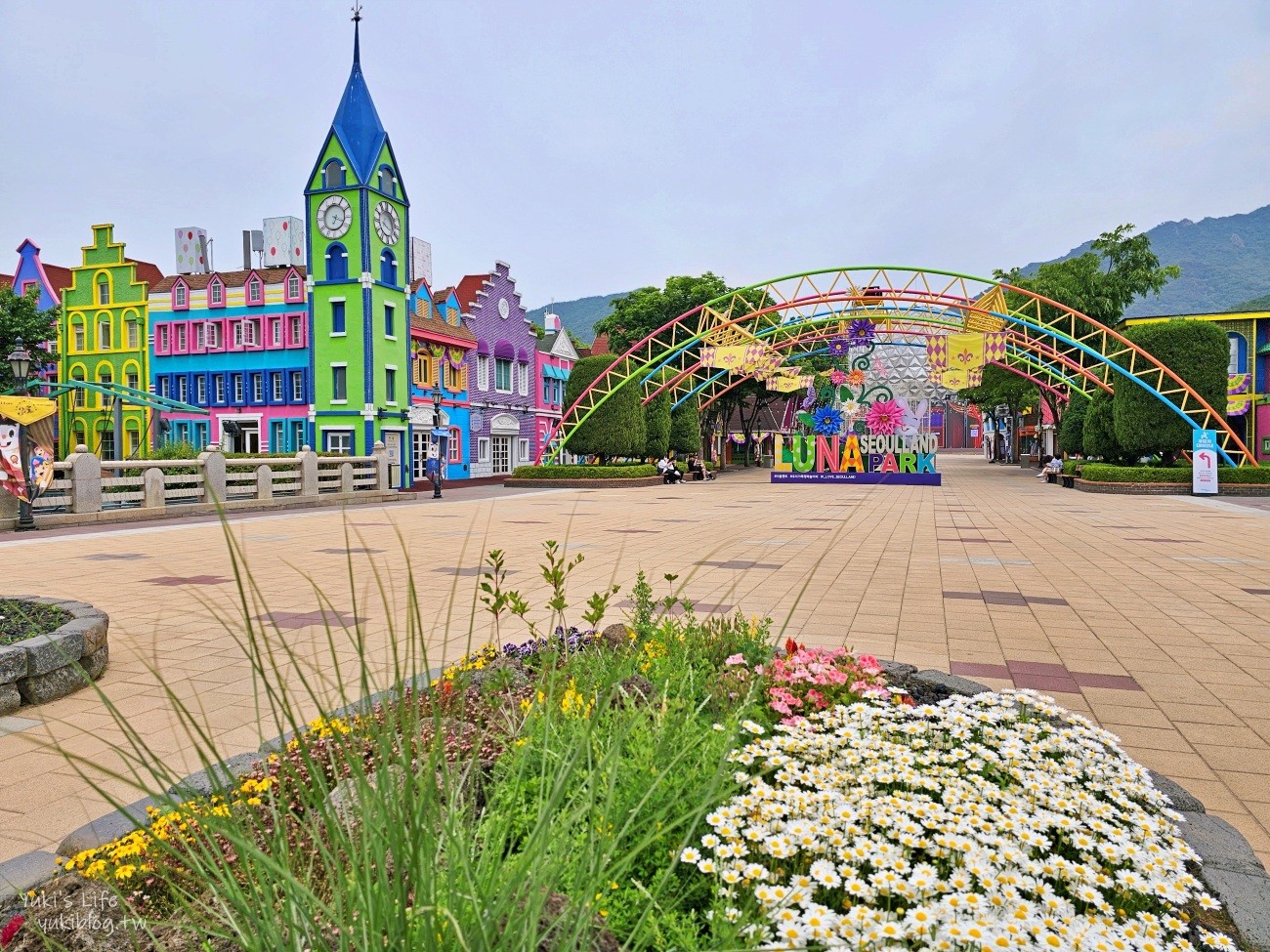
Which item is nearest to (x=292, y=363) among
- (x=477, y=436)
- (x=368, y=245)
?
(x=368, y=245)

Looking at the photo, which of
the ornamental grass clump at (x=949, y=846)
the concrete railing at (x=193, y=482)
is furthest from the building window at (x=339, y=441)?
the ornamental grass clump at (x=949, y=846)

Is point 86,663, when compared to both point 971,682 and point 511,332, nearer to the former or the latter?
point 971,682

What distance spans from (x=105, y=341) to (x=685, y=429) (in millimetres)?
26998

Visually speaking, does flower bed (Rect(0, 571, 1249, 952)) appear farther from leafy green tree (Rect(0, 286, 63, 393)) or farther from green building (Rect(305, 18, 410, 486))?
leafy green tree (Rect(0, 286, 63, 393))

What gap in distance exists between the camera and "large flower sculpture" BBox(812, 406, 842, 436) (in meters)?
32.3

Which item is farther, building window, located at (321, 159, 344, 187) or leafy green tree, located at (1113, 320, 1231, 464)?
building window, located at (321, 159, 344, 187)

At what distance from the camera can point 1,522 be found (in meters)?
13.9

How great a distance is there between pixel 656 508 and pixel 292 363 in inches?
833

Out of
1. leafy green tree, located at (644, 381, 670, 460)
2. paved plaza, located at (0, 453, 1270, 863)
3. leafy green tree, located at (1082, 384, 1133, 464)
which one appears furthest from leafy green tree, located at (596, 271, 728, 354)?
paved plaza, located at (0, 453, 1270, 863)

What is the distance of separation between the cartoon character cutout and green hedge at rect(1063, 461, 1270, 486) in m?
26.9

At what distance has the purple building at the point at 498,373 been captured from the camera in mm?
39312

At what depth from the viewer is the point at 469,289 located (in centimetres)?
4053

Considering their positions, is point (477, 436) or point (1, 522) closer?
point (1, 522)

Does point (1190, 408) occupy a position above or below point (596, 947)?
above
